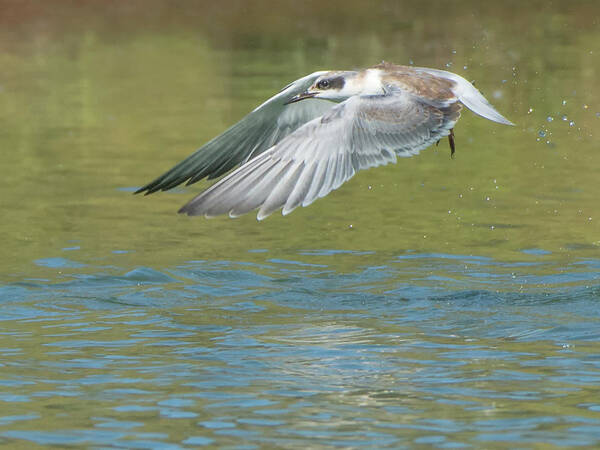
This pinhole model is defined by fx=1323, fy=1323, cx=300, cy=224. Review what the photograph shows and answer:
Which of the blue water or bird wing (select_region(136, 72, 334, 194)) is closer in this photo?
the blue water

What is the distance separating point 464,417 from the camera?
22.6 feet

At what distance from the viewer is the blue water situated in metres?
6.77

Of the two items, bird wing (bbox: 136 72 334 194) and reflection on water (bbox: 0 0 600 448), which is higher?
bird wing (bbox: 136 72 334 194)

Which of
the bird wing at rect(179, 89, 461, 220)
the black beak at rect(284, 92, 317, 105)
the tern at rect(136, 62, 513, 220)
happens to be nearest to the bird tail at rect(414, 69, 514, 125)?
the tern at rect(136, 62, 513, 220)

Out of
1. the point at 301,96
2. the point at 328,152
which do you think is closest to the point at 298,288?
the point at 301,96

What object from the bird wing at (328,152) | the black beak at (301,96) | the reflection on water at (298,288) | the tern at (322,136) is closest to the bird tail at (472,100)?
the tern at (322,136)

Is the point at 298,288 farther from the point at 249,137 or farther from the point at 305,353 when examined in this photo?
the point at 305,353

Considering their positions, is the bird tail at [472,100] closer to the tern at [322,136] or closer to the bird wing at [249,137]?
the tern at [322,136]

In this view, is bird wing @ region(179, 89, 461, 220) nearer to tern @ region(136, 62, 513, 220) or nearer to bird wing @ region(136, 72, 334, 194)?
tern @ region(136, 62, 513, 220)

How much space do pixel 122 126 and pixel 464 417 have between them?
11.6 meters

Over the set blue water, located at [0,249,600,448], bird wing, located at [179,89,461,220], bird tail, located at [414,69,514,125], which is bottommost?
blue water, located at [0,249,600,448]

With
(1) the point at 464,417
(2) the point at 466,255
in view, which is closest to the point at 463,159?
(2) the point at 466,255

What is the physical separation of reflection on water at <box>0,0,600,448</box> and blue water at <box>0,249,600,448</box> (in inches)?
0.9

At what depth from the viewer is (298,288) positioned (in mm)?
9828
